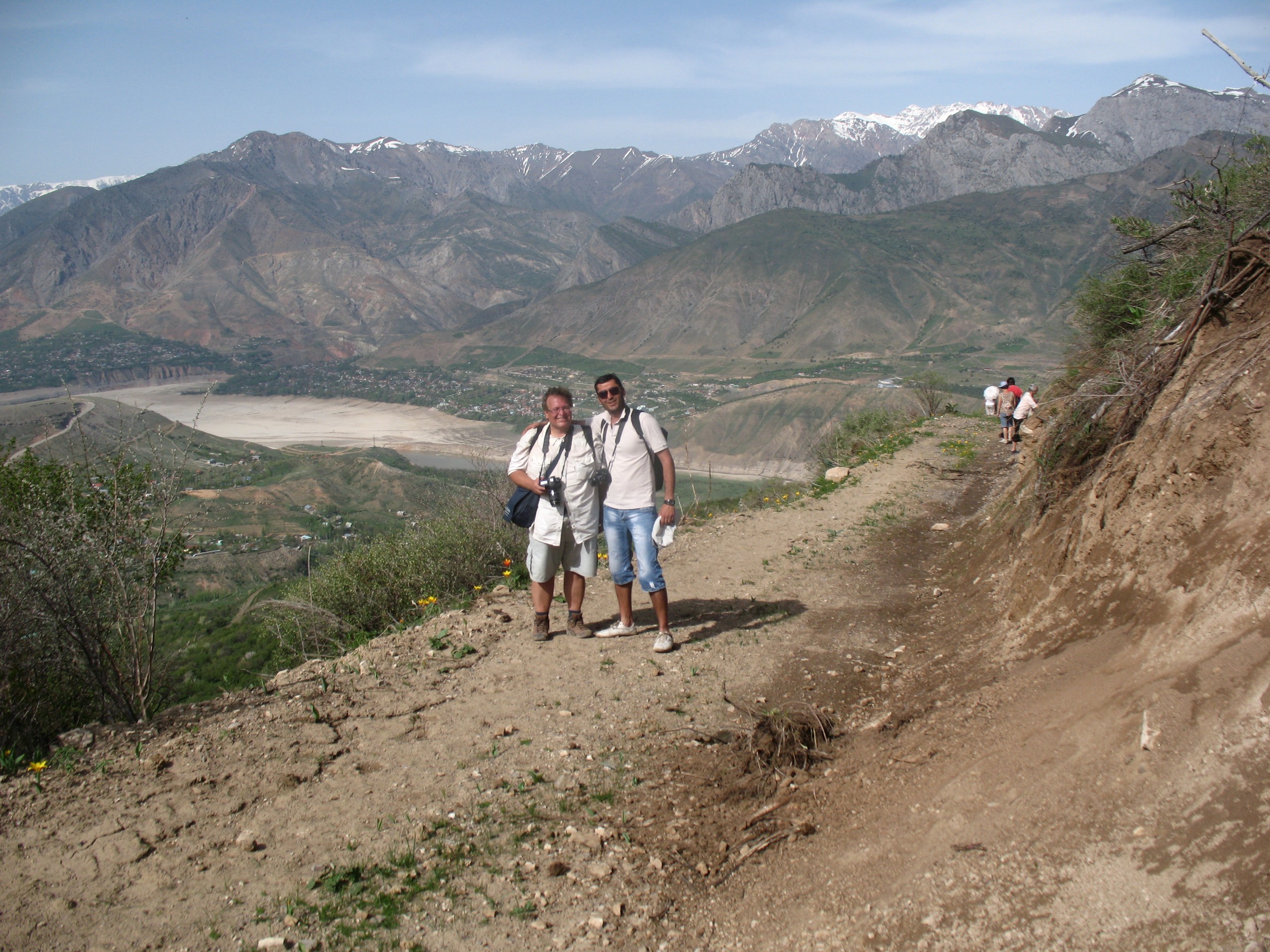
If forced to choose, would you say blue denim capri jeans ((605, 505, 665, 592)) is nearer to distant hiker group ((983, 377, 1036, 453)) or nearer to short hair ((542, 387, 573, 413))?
short hair ((542, 387, 573, 413))

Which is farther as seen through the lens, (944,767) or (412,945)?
(944,767)

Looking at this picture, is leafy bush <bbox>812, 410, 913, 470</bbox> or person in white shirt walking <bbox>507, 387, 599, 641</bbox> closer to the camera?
person in white shirt walking <bbox>507, 387, 599, 641</bbox>

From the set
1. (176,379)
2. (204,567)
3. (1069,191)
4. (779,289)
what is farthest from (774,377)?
(176,379)

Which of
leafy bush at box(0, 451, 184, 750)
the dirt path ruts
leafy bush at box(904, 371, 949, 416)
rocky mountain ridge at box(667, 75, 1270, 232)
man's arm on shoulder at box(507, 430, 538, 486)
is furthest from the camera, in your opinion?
rocky mountain ridge at box(667, 75, 1270, 232)

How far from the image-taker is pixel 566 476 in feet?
16.4

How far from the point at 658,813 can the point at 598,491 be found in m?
2.25

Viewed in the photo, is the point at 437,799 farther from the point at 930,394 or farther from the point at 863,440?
the point at 930,394

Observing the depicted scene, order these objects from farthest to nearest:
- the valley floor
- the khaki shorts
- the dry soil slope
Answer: the khaki shorts
the valley floor
the dry soil slope

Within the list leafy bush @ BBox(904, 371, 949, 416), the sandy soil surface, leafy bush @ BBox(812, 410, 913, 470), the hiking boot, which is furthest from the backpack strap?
the sandy soil surface

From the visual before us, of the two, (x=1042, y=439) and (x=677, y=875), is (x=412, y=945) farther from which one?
(x=1042, y=439)

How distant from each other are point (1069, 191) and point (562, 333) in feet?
300

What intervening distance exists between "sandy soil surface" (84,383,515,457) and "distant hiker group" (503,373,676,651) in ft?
164

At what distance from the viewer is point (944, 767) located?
3121 millimetres

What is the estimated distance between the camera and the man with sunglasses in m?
4.90
